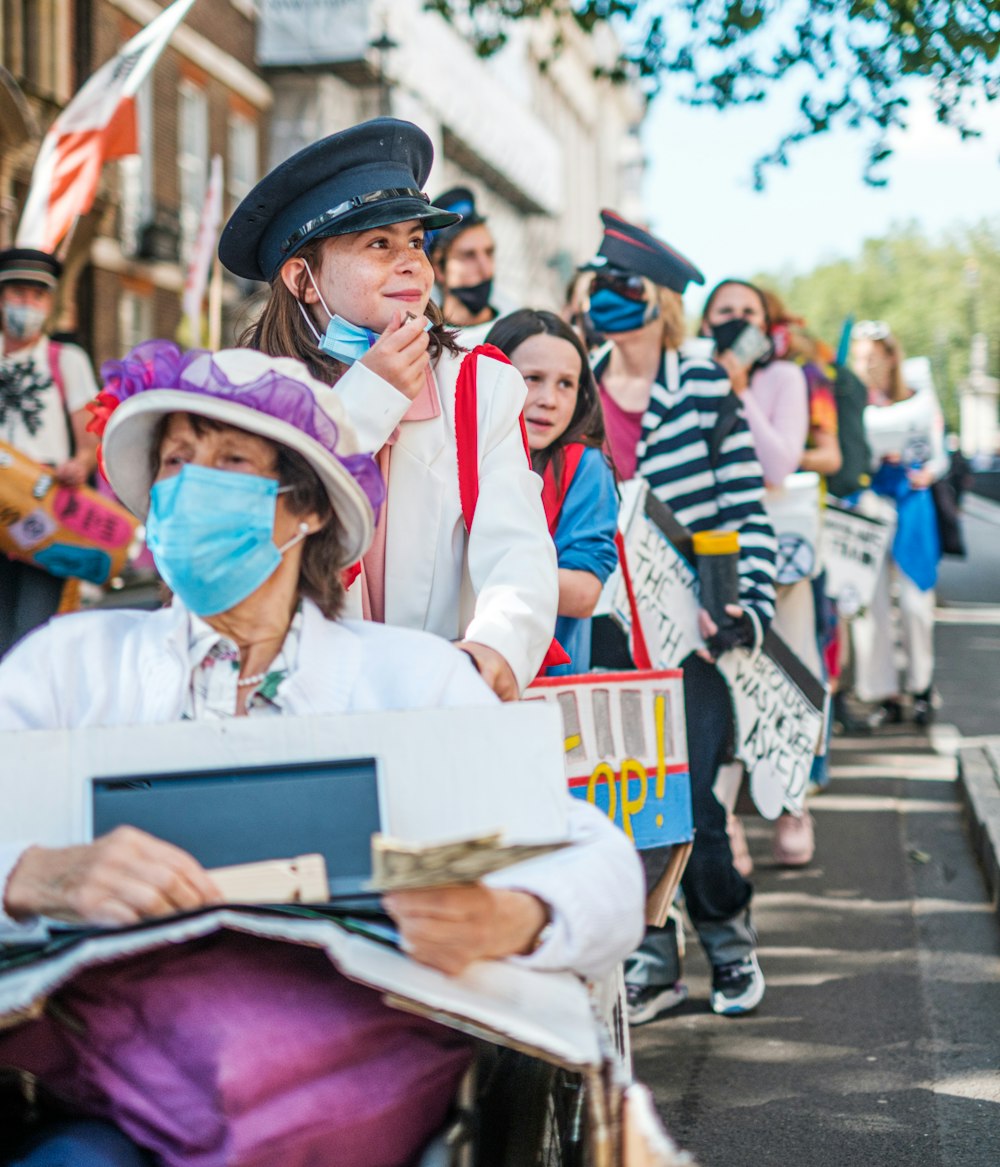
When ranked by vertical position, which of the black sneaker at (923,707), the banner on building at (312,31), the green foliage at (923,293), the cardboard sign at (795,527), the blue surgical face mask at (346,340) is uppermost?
the green foliage at (923,293)

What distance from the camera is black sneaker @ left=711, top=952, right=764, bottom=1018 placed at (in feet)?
17.4

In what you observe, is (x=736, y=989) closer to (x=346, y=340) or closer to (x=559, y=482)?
(x=559, y=482)

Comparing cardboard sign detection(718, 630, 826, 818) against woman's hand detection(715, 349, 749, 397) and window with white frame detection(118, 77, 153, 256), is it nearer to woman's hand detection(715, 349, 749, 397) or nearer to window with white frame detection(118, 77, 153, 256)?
woman's hand detection(715, 349, 749, 397)

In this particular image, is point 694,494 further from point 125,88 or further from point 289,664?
point 125,88

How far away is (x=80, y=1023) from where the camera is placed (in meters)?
2.19

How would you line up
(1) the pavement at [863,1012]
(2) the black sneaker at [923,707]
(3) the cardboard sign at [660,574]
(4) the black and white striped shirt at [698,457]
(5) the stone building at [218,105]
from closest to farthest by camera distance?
(1) the pavement at [863,1012], (3) the cardboard sign at [660,574], (4) the black and white striped shirt at [698,457], (2) the black sneaker at [923,707], (5) the stone building at [218,105]

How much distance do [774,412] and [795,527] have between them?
62cm

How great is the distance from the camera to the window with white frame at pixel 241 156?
28906mm

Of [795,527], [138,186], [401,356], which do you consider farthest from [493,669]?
[138,186]

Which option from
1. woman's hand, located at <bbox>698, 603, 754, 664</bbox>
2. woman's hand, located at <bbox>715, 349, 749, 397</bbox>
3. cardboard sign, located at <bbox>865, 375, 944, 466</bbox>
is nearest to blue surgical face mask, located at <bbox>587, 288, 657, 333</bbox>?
woman's hand, located at <bbox>698, 603, 754, 664</bbox>

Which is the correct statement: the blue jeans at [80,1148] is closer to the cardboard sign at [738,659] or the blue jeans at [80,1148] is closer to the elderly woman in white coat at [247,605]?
the elderly woman in white coat at [247,605]

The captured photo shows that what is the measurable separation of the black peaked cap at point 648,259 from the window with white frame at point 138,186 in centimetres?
2034

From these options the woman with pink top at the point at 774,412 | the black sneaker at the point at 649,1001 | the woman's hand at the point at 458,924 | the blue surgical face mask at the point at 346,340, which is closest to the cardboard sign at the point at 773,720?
the black sneaker at the point at 649,1001

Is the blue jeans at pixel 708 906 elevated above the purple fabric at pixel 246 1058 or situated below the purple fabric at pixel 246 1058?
below
